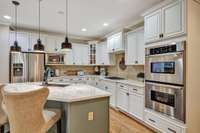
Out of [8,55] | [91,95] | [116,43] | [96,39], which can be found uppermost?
[96,39]

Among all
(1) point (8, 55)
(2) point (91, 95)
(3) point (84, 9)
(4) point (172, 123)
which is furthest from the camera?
(1) point (8, 55)

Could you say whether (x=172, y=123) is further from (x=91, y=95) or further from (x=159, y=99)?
(x=91, y=95)

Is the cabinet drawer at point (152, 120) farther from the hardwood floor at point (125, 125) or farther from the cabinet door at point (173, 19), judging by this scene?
the cabinet door at point (173, 19)

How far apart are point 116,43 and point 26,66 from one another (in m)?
3.18

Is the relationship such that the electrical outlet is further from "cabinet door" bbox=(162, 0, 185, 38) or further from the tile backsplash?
the tile backsplash

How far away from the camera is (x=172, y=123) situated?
93.6 inches

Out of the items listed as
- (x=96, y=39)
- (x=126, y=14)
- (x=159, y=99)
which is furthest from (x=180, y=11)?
(x=96, y=39)

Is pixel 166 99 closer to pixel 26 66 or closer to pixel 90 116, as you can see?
pixel 90 116

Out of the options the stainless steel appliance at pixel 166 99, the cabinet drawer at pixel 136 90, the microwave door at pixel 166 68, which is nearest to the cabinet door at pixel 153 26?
the microwave door at pixel 166 68

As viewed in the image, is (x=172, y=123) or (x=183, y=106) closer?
(x=183, y=106)

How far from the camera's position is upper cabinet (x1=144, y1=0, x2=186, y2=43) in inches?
90.3

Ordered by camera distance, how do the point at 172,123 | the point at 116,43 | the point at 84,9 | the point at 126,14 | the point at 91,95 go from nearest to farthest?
the point at 91,95
the point at 172,123
the point at 84,9
the point at 126,14
the point at 116,43

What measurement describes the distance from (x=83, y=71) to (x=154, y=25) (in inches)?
163

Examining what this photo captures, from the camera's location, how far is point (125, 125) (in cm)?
317
